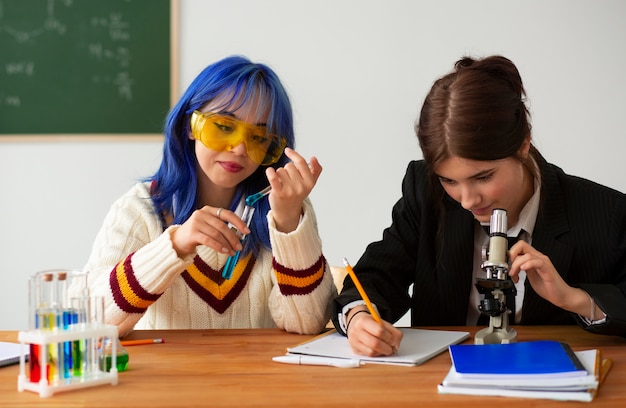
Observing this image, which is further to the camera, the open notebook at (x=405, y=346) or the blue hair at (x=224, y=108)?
the blue hair at (x=224, y=108)

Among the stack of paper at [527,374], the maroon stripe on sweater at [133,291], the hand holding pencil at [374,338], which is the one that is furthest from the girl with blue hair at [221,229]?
the stack of paper at [527,374]

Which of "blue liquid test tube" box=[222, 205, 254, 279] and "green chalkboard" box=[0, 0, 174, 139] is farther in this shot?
"green chalkboard" box=[0, 0, 174, 139]

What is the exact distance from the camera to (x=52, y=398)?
1214 millimetres

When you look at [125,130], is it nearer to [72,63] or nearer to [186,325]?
[72,63]

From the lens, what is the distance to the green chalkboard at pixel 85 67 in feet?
11.8

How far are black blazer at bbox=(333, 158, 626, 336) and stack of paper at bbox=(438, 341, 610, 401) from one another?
42 centimetres

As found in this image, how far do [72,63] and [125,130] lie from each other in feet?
1.30

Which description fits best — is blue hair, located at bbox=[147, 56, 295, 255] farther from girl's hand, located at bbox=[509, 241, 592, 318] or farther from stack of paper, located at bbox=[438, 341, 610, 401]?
stack of paper, located at bbox=[438, 341, 610, 401]

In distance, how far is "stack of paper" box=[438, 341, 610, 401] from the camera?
1221mm

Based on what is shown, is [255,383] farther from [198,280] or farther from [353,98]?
[353,98]

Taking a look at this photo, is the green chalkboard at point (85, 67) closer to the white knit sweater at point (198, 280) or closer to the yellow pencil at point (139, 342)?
the white knit sweater at point (198, 280)

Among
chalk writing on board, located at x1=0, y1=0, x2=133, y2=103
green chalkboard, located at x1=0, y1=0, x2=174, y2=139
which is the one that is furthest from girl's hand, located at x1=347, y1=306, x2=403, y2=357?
chalk writing on board, located at x1=0, y1=0, x2=133, y2=103

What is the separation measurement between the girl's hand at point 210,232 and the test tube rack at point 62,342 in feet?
1.44

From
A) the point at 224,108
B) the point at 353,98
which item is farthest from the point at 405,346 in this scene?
the point at 353,98
